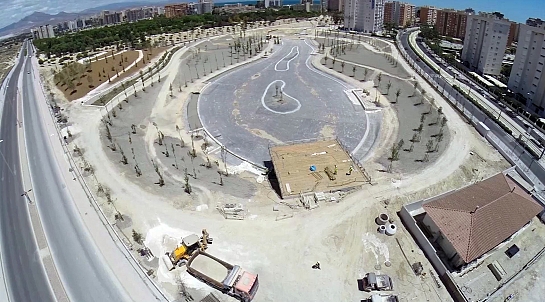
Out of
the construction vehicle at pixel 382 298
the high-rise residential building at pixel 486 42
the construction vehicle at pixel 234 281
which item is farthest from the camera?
the high-rise residential building at pixel 486 42

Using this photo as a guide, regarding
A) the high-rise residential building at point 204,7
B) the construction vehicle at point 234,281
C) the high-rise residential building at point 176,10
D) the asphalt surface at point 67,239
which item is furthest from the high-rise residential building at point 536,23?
the high-rise residential building at point 176,10

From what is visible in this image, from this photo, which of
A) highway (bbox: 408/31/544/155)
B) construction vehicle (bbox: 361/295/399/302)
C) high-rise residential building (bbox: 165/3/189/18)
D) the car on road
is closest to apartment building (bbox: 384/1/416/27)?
highway (bbox: 408/31/544/155)

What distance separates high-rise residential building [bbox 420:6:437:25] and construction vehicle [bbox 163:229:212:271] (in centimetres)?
9973

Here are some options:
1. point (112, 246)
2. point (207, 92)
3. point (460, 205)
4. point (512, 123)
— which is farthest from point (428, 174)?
point (207, 92)

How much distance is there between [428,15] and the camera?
9456cm

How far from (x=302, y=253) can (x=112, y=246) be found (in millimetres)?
12458

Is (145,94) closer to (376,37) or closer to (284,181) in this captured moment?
(284,181)

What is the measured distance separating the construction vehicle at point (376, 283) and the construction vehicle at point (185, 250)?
33.1 ft

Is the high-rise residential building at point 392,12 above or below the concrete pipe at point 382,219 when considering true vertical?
above

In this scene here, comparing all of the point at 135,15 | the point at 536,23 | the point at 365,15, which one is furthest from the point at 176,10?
the point at 536,23

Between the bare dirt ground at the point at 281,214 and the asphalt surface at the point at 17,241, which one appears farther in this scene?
the bare dirt ground at the point at 281,214

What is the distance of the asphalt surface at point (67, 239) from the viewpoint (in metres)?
18.6

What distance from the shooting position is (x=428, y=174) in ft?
91.0

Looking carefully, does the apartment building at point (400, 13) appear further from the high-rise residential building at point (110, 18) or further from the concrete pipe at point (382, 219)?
the high-rise residential building at point (110, 18)
